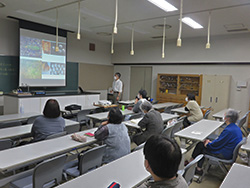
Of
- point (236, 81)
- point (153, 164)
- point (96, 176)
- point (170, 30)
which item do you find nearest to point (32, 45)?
point (170, 30)

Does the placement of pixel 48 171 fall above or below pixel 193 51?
below

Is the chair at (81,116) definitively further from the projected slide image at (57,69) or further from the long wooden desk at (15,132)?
the projected slide image at (57,69)

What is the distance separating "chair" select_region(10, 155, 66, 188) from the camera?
71.7 inches

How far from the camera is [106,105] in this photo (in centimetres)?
572

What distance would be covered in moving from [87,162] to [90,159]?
0.15 ft

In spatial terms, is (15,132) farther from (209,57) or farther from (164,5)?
(209,57)

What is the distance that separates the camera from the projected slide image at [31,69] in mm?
6720

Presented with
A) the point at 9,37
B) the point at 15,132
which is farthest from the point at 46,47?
the point at 15,132

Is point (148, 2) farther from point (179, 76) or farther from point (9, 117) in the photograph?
point (179, 76)

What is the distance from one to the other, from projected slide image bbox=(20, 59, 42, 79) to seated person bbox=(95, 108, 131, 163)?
527 centimetres

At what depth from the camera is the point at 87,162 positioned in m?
2.24

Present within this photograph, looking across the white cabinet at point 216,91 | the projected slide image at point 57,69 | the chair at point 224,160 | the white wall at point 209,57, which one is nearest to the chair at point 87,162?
the chair at point 224,160

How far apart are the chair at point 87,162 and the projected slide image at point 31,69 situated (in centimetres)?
538

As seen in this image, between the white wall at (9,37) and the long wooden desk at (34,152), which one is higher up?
the white wall at (9,37)
